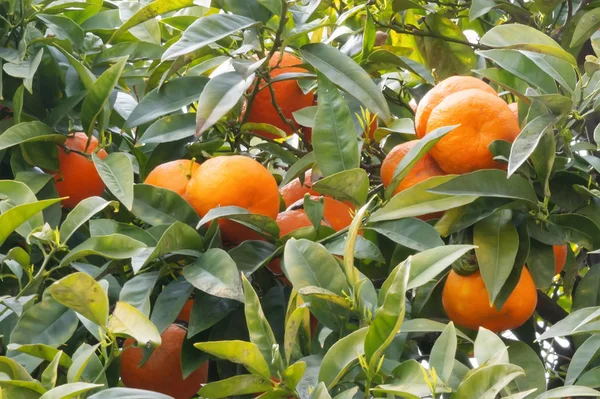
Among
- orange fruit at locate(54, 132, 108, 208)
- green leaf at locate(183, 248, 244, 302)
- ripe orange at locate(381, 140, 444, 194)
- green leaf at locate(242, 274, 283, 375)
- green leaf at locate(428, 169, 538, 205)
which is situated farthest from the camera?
orange fruit at locate(54, 132, 108, 208)

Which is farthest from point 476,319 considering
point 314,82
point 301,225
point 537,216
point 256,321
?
point 314,82

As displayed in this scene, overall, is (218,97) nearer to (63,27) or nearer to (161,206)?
(161,206)

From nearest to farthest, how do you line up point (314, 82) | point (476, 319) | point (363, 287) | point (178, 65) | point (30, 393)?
point (30, 393)
point (363, 287)
point (476, 319)
point (178, 65)
point (314, 82)

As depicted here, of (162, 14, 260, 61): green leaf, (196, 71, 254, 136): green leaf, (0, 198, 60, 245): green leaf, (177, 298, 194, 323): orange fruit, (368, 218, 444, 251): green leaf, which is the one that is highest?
(162, 14, 260, 61): green leaf

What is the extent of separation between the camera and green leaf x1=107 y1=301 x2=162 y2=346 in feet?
3.02

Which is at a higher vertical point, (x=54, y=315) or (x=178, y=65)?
(x=178, y=65)

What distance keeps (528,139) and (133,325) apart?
0.55 m

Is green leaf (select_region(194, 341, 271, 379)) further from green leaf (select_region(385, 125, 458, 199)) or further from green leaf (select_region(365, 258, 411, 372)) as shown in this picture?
green leaf (select_region(385, 125, 458, 199))

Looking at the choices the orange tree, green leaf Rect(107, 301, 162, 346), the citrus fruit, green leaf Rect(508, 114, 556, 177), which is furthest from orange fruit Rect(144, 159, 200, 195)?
green leaf Rect(508, 114, 556, 177)

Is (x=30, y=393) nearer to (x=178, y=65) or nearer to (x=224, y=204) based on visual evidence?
(x=224, y=204)

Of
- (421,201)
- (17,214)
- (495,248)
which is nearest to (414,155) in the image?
(421,201)

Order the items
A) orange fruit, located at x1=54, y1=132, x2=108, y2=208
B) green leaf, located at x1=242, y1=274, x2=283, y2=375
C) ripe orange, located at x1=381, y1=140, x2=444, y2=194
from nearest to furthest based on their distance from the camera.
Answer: green leaf, located at x1=242, y1=274, x2=283, y2=375 → ripe orange, located at x1=381, y1=140, x2=444, y2=194 → orange fruit, located at x1=54, y1=132, x2=108, y2=208

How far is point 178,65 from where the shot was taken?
135 centimetres

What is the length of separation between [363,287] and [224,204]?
0.27m
